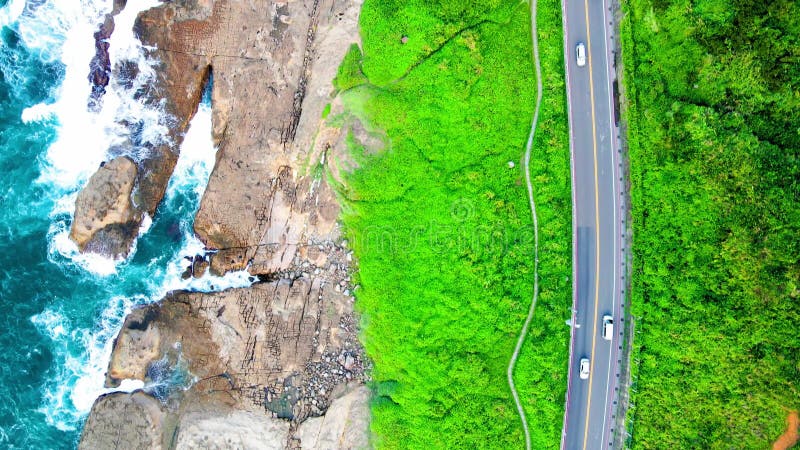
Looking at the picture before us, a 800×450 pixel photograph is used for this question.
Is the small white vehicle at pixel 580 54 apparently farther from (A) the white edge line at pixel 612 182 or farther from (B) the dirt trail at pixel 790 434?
(B) the dirt trail at pixel 790 434

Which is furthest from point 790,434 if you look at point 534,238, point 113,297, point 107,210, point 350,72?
point 107,210

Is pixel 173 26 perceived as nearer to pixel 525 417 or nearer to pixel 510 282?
pixel 510 282

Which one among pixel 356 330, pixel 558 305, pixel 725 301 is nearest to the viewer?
pixel 725 301

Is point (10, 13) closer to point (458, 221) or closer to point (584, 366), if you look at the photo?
point (458, 221)

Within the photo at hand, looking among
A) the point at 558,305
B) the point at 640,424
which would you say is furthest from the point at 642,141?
the point at 640,424

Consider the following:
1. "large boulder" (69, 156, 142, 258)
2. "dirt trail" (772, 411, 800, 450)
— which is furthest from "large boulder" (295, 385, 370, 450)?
"dirt trail" (772, 411, 800, 450)
